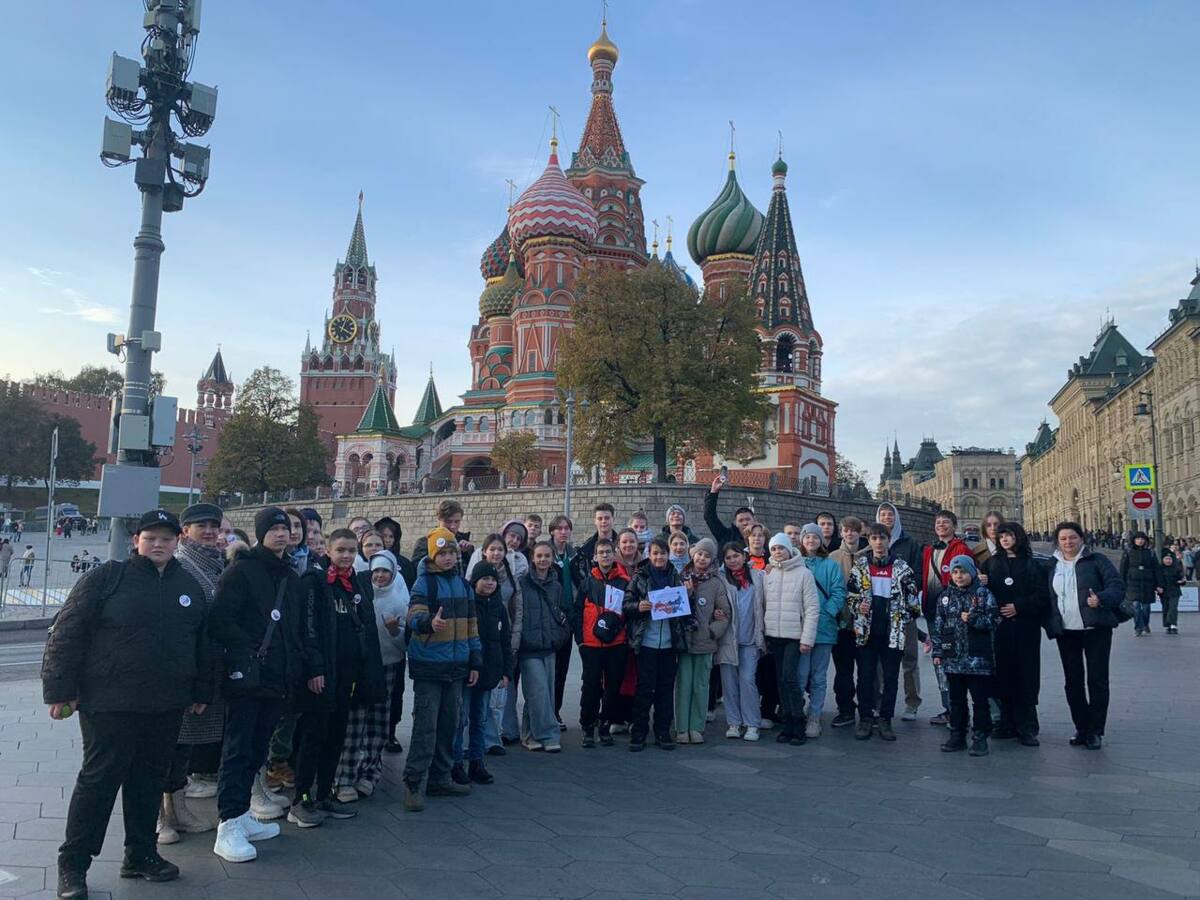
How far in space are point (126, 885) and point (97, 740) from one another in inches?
27.9

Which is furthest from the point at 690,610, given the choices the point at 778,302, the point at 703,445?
the point at 778,302

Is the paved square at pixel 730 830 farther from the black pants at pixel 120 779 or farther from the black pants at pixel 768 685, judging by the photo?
the black pants at pixel 768 685

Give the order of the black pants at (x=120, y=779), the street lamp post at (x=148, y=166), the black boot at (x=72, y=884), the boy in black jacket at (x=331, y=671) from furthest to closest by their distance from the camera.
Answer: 1. the street lamp post at (x=148, y=166)
2. the boy in black jacket at (x=331, y=671)
3. the black pants at (x=120, y=779)
4. the black boot at (x=72, y=884)

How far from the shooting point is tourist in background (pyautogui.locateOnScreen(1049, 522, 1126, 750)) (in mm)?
7164

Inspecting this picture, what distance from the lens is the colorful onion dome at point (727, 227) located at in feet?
179

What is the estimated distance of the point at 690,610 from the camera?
7504mm

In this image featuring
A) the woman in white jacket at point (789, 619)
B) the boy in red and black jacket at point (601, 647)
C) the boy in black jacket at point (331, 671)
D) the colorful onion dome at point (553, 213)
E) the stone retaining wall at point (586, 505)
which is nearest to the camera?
the boy in black jacket at point (331, 671)

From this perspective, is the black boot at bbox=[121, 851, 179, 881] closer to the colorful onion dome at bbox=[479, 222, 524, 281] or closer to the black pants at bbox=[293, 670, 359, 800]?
the black pants at bbox=[293, 670, 359, 800]

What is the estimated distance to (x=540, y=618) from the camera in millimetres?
7250

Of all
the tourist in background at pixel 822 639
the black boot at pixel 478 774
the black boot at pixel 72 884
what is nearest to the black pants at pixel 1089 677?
the tourist in background at pixel 822 639

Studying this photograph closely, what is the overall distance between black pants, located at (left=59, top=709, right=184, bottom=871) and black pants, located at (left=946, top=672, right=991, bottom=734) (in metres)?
5.72

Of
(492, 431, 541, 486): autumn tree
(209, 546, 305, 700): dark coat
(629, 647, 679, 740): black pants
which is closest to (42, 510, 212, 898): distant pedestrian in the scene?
(209, 546, 305, 700): dark coat

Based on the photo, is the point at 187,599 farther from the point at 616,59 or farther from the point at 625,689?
the point at 616,59

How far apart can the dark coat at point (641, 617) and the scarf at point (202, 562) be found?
3.32 meters
